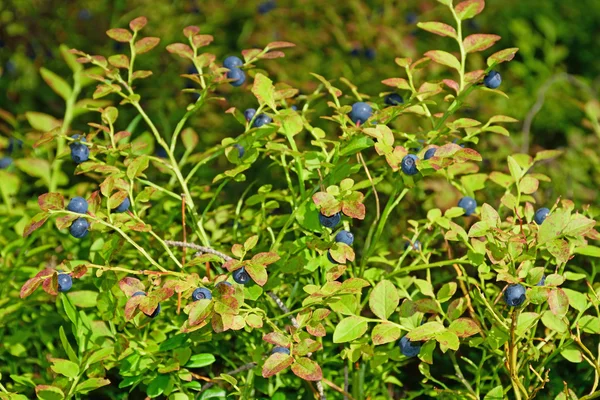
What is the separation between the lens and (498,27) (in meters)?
4.31

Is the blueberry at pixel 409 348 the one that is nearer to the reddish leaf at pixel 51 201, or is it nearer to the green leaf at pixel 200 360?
the green leaf at pixel 200 360

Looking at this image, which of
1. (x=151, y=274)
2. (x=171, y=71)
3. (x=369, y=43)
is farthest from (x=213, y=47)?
(x=151, y=274)

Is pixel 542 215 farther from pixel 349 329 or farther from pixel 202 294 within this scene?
pixel 202 294

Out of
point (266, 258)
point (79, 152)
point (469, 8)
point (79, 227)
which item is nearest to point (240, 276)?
point (266, 258)

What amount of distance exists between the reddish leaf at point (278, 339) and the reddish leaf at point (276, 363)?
2cm

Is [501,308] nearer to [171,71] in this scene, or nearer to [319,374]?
[319,374]

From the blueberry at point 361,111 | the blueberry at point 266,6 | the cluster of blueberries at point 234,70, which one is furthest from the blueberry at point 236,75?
the blueberry at point 266,6

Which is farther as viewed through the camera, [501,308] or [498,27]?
[498,27]

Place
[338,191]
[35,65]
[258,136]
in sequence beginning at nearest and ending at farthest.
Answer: [338,191]
[258,136]
[35,65]

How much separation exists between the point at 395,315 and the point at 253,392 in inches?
12.6

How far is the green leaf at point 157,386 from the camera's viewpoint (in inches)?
52.6

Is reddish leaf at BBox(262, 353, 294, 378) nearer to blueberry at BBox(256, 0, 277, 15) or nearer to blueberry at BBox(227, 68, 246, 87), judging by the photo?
blueberry at BBox(227, 68, 246, 87)

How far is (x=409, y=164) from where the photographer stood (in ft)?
4.27

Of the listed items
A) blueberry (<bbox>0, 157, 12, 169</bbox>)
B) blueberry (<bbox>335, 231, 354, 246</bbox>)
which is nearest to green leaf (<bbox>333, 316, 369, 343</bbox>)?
blueberry (<bbox>335, 231, 354, 246</bbox>)
